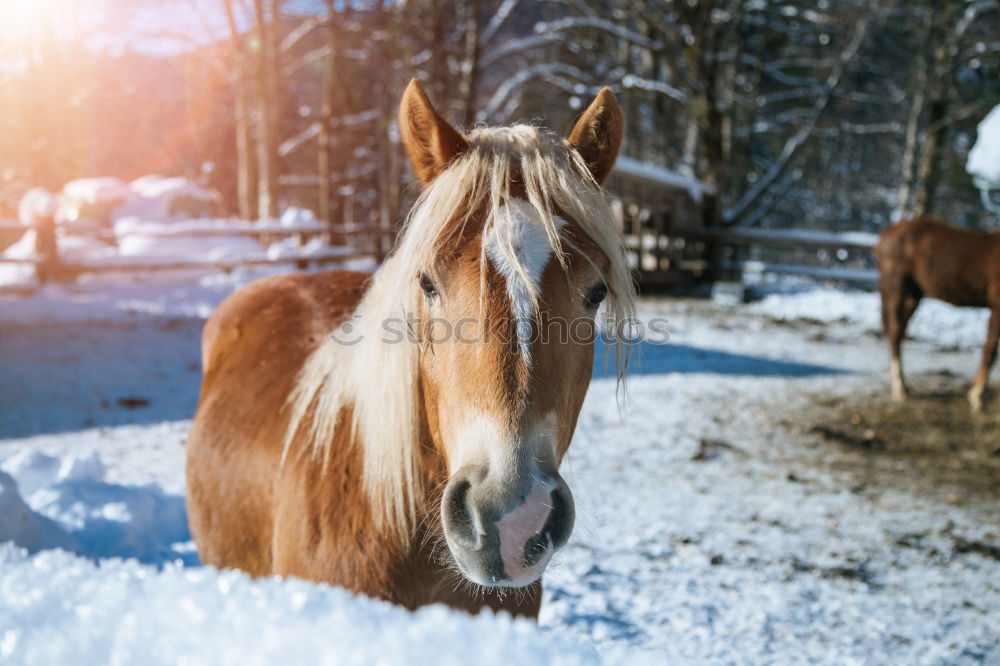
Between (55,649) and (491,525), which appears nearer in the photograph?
(55,649)

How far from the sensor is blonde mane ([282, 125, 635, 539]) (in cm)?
145

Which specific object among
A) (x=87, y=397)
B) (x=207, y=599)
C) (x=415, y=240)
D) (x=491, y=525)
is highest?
(x=415, y=240)

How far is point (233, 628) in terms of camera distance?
21.0 inches

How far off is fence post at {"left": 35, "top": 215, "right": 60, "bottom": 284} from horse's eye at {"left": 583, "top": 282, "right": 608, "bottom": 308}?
12.2 metres

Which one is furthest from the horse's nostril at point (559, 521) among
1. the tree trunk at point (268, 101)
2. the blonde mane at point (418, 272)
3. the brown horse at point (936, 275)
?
the tree trunk at point (268, 101)

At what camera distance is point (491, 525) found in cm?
112

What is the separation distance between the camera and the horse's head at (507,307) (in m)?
1.15

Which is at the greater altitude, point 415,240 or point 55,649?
point 415,240

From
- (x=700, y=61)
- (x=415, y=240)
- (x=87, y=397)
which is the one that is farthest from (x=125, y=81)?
(x=415, y=240)

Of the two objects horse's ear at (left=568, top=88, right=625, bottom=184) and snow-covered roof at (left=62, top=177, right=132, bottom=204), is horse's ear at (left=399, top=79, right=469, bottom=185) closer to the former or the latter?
horse's ear at (left=568, top=88, right=625, bottom=184)

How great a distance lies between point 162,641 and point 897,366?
7.33 meters

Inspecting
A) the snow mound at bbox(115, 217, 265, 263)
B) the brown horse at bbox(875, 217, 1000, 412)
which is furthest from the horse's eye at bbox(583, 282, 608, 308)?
the snow mound at bbox(115, 217, 265, 263)

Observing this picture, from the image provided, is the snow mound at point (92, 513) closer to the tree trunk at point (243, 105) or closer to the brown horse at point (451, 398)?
the brown horse at point (451, 398)

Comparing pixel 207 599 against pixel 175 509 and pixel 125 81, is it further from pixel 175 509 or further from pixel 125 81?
pixel 125 81
